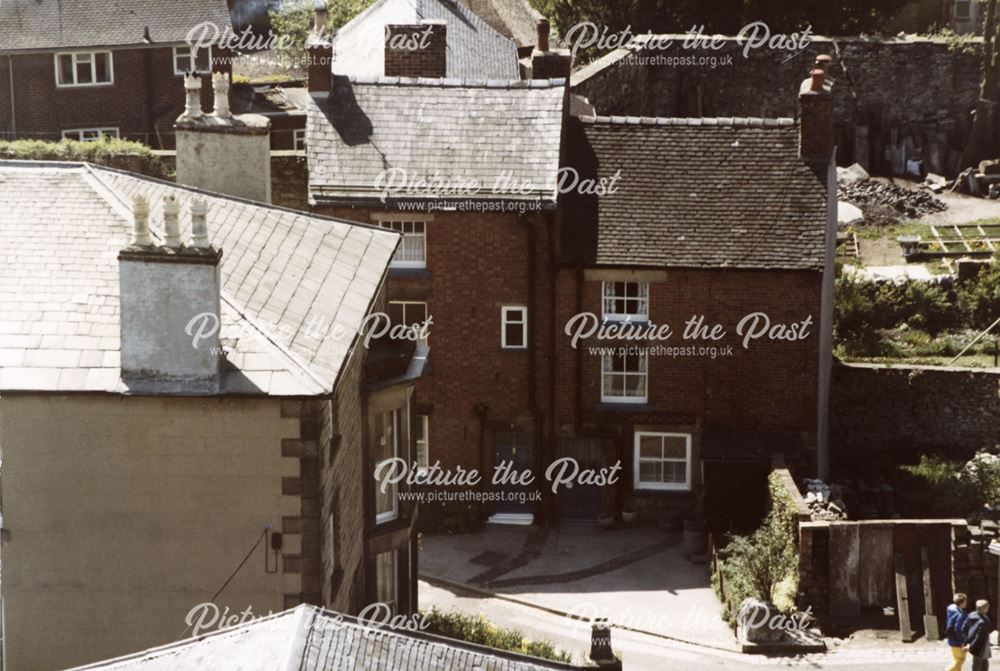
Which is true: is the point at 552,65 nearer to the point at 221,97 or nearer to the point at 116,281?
the point at 221,97

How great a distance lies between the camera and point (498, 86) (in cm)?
3691

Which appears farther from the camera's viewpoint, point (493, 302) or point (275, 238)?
point (493, 302)

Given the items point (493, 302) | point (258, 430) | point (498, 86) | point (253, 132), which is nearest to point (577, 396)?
point (493, 302)

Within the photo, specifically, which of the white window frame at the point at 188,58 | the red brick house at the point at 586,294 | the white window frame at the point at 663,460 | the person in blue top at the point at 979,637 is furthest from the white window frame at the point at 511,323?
the white window frame at the point at 188,58

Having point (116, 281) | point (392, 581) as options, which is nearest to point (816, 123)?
point (392, 581)

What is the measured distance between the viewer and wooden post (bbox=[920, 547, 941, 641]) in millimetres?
28938

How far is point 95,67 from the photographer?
53.4 m

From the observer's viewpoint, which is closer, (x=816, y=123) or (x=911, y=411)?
(x=816, y=123)

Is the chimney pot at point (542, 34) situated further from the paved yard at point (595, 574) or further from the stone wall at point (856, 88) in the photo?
the stone wall at point (856, 88)

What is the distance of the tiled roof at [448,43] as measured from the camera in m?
48.2

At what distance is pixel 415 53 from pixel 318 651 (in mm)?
29648

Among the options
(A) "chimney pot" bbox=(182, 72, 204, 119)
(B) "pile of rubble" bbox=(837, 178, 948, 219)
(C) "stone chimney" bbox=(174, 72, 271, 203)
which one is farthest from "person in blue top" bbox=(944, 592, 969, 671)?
(B) "pile of rubble" bbox=(837, 178, 948, 219)

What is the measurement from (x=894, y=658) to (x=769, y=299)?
944cm

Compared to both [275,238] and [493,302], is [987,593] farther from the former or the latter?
[275,238]
